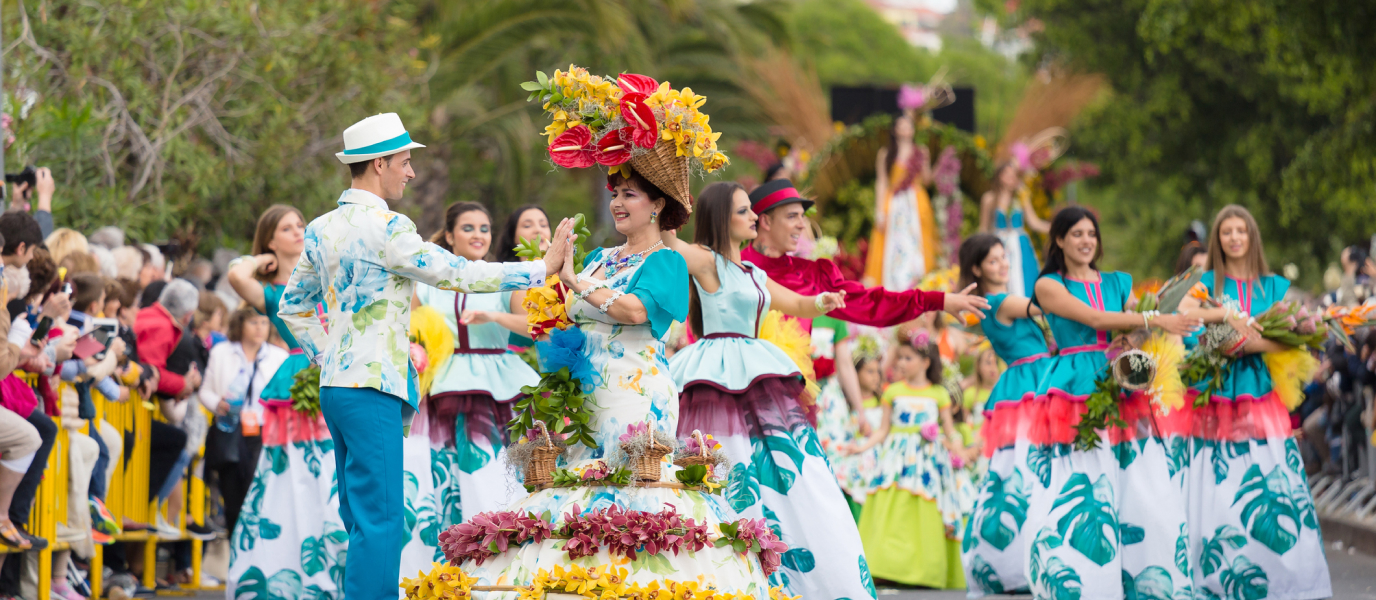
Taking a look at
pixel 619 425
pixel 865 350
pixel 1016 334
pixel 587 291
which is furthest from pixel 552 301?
pixel 865 350

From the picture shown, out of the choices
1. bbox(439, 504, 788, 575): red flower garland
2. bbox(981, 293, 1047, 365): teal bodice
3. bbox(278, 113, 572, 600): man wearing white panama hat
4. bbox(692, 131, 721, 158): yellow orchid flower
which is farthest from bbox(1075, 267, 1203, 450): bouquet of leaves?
bbox(278, 113, 572, 600): man wearing white panama hat

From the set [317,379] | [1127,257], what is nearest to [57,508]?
[317,379]

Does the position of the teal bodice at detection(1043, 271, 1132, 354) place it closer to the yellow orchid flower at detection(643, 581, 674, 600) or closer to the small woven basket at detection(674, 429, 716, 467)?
the small woven basket at detection(674, 429, 716, 467)

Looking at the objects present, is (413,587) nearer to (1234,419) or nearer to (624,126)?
(624,126)

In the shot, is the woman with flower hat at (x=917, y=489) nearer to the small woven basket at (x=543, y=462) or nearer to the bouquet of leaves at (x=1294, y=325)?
the bouquet of leaves at (x=1294, y=325)

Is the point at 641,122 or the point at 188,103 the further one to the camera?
the point at 188,103

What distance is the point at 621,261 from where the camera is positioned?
20.1ft

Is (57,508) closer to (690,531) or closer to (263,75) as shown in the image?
(690,531)

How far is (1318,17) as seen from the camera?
14844mm

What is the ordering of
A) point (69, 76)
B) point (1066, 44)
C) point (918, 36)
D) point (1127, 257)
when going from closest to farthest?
point (69, 76) < point (1066, 44) < point (1127, 257) < point (918, 36)

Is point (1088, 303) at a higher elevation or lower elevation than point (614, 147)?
lower

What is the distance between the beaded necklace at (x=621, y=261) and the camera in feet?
20.0

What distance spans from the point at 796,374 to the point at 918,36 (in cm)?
12202

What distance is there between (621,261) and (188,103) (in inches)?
404
